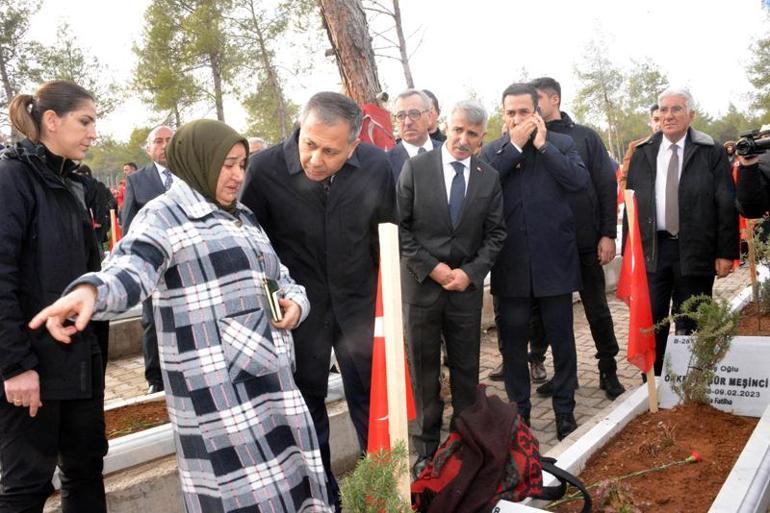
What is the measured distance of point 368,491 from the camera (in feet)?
5.82

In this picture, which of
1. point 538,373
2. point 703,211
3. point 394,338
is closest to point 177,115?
point 538,373

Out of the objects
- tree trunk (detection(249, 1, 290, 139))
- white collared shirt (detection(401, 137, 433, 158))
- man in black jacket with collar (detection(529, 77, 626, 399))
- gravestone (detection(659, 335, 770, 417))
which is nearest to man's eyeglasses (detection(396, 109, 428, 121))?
white collared shirt (detection(401, 137, 433, 158))

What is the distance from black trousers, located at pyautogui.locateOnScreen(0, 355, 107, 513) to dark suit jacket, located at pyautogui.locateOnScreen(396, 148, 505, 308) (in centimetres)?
178

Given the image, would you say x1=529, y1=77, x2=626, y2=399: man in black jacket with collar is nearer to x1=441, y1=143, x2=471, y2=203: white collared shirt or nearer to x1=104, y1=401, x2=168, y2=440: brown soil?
x1=441, y1=143, x2=471, y2=203: white collared shirt

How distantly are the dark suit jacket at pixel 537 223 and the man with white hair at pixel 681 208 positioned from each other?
2.73 feet

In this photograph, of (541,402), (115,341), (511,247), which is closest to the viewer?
(511,247)

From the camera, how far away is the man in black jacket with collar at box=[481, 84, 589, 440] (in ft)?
12.2

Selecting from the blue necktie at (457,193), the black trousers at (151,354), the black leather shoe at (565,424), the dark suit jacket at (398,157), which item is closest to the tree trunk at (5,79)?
the black trousers at (151,354)

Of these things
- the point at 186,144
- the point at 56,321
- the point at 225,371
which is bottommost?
the point at 225,371

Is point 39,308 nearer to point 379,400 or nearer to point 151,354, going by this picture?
point 379,400

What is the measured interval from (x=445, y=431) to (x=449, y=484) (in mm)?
1789

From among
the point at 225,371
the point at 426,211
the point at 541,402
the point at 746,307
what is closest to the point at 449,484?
the point at 225,371

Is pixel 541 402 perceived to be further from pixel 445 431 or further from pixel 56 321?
pixel 56 321

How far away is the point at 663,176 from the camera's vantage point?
428cm
